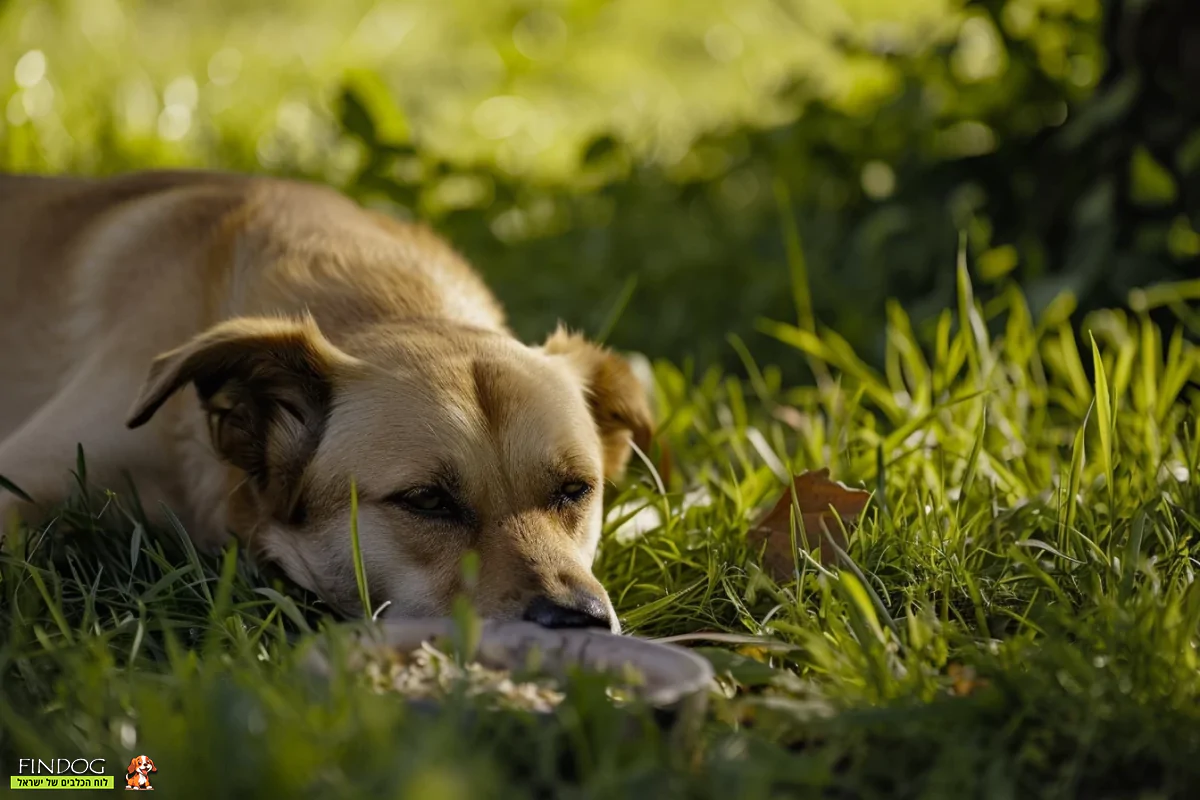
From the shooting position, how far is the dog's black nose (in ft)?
8.01

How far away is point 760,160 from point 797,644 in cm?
383

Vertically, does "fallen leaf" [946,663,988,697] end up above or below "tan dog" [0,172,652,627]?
below

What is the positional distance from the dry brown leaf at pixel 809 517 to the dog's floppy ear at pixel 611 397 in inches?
18.9

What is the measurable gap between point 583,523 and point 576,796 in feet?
3.99

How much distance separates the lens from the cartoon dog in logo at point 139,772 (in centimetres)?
182

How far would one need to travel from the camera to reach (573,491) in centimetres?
293

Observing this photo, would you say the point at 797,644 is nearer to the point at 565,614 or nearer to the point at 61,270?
the point at 565,614

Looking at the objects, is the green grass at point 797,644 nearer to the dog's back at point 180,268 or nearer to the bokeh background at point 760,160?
the dog's back at point 180,268

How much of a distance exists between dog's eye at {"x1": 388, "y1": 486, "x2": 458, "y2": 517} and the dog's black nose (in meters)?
0.37

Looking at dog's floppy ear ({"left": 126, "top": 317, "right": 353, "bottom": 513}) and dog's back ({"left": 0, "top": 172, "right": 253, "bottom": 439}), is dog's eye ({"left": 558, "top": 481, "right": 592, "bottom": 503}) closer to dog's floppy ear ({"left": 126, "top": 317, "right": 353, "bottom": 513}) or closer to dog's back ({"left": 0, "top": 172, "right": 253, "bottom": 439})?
dog's floppy ear ({"left": 126, "top": 317, "right": 353, "bottom": 513})

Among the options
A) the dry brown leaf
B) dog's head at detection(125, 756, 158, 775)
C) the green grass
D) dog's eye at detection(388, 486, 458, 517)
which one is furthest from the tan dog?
dog's head at detection(125, 756, 158, 775)

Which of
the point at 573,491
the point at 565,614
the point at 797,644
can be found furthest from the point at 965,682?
the point at 573,491

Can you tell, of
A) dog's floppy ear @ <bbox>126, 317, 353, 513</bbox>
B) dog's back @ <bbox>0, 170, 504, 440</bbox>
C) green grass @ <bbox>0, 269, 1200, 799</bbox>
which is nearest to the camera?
green grass @ <bbox>0, 269, 1200, 799</bbox>

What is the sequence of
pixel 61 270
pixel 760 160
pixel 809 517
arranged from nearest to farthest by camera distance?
1. pixel 809 517
2. pixel 61 270
3. pixel 760 160
